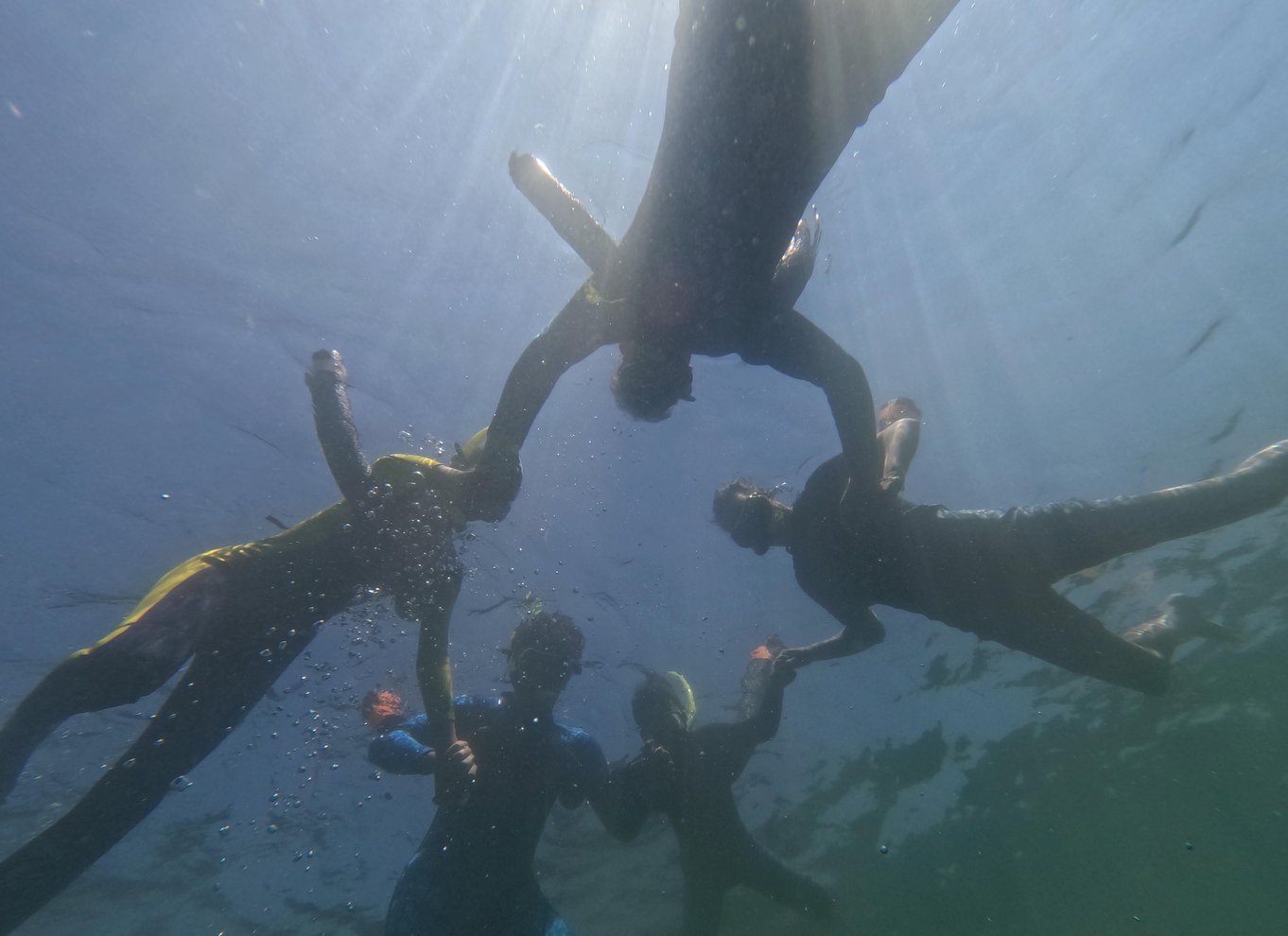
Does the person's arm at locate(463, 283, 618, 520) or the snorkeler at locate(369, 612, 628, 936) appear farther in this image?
the snorkeler at locate(369, 612, 628, 936)

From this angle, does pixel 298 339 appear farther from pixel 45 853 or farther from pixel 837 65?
pixel 837 65

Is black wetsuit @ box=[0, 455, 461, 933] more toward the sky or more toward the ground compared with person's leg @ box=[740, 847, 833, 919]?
more toward the sky

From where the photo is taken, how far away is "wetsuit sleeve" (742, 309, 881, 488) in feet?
15.7

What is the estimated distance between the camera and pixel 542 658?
24.9 ft

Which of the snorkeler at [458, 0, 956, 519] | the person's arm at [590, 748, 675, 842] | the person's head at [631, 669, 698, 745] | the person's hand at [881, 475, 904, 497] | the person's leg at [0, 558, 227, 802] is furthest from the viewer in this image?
the person's head at [631, 669, 698, 745]

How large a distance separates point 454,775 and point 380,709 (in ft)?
6.85

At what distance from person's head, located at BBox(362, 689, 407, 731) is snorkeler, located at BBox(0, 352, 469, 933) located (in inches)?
66.9

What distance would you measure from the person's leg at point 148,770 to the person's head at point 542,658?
9.28 ft

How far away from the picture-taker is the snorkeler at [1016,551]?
4934 millimetres

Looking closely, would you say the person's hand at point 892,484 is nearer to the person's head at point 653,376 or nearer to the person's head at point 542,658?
the person's head at point 653,376

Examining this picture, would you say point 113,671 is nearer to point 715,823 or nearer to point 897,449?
point 897,449

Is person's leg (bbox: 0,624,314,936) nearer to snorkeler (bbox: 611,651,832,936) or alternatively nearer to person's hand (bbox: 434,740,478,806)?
person's hand (bbox: 434,740,478,806)

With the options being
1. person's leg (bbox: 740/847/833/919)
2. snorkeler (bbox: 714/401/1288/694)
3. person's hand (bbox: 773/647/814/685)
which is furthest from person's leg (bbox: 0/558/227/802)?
Answer: person's leg (bbox: 740/847/833/919)

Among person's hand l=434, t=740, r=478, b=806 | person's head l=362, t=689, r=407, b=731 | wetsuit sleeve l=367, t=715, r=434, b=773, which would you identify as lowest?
person's hand l=434, t=740, r=478, b=806
